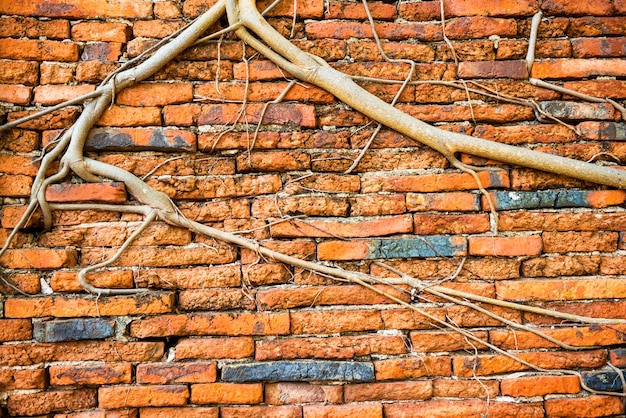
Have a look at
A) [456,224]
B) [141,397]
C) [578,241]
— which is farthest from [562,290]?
[141,397]

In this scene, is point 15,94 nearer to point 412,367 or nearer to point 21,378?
point 21,378

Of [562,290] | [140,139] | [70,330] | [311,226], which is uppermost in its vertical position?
[140,139]

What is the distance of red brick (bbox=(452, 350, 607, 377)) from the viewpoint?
1.53m

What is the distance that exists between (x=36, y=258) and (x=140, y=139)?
54cm

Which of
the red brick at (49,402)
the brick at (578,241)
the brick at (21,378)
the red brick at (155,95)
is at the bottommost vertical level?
the red brick at (49,402)

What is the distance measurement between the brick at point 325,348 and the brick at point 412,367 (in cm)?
4

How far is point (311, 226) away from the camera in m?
1.57

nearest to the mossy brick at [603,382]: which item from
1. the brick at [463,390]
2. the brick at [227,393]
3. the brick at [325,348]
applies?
the brick at [463,390]

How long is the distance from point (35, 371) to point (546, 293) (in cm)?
174

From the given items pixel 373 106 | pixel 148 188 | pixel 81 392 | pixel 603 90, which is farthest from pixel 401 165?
pixel 81 392

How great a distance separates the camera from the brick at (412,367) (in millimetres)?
1523

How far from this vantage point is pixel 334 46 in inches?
64.7

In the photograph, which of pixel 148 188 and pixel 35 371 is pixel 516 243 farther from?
pixel 35 371

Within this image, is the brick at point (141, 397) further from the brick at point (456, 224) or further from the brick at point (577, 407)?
the brick at point (577, 407)
